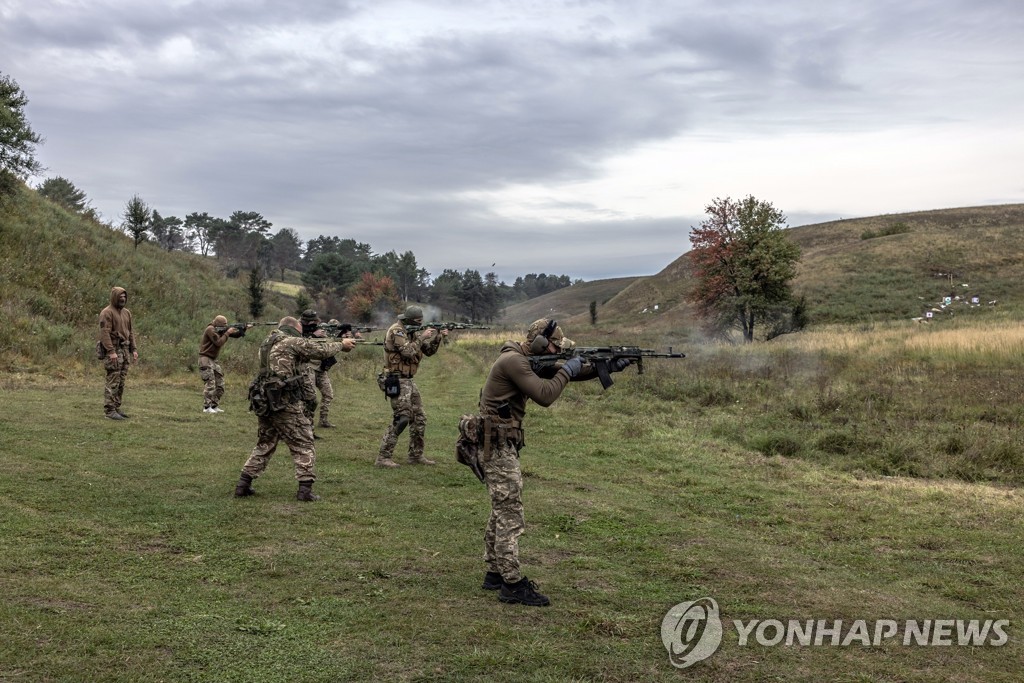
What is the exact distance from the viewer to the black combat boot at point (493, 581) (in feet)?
21.1

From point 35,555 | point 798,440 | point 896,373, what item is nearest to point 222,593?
point 35,555

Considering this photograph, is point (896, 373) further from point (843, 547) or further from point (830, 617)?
point (830, 617)

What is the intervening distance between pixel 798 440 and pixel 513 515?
9.29 m

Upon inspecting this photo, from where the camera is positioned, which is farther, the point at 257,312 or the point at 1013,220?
the point at 1013,220

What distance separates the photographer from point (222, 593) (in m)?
6.03

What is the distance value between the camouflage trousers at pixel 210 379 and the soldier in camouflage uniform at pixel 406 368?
6.08 m

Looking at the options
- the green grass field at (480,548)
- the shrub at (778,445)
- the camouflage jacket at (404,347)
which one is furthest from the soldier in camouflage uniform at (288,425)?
the shrub at (778,445)

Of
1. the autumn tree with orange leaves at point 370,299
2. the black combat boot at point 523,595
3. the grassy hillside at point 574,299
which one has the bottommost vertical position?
the black combat boot at point 523,595

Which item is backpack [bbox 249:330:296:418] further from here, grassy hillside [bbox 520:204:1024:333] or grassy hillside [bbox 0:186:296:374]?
grassy hillside [bbox 520:204:1024:333]

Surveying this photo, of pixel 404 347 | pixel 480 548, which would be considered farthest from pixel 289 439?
pixel 480 548

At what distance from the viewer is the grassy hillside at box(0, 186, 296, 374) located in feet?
71.1

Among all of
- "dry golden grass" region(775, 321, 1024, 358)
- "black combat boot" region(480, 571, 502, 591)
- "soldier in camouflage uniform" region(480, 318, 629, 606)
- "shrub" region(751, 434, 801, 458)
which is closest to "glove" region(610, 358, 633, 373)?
"soldier in camouflage uniform" region(480, 318, 629, 606)

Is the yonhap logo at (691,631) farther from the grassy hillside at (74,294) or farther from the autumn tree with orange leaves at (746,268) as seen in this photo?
the autumn tree with orange leaves at (746,268)

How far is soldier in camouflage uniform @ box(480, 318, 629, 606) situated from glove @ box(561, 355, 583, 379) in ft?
0.07
